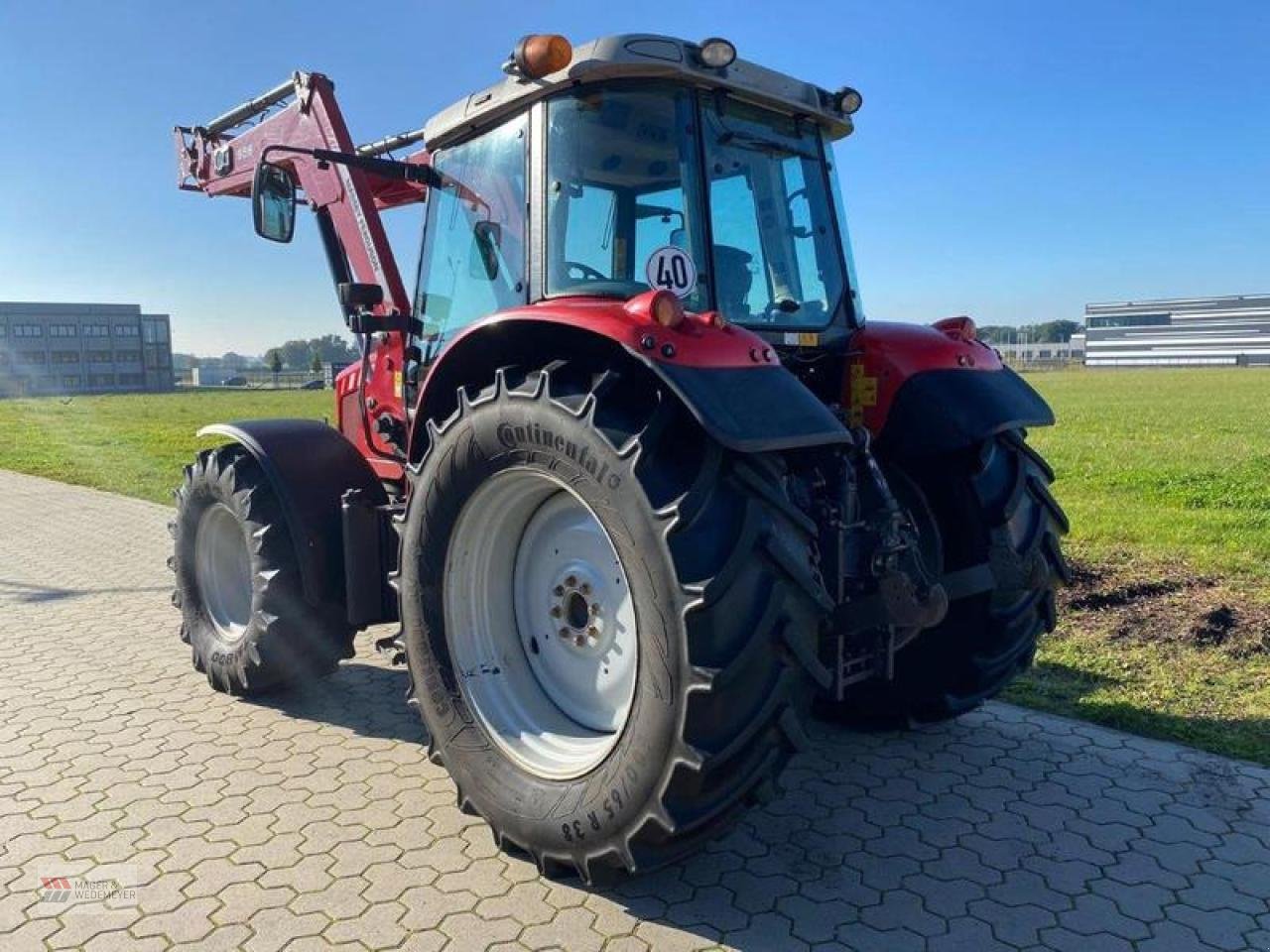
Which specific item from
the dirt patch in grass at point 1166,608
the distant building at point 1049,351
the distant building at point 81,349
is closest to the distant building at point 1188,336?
the distant building at point 1049,351

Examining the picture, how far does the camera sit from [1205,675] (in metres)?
4.89

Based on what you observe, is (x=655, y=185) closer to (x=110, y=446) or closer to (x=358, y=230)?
(x=358, y=230)

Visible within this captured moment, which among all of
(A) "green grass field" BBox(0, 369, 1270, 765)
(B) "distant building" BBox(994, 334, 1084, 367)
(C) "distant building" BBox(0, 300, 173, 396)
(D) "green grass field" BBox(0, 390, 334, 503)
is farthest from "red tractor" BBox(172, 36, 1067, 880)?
(B) "distant building" BBox(994, 334, 1084, 367)

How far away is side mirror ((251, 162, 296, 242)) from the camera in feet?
14.8

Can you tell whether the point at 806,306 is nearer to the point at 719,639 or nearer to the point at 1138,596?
the point at 719,639

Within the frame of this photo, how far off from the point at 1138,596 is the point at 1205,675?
1.38 metres

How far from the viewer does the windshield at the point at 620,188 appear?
3.45 metres

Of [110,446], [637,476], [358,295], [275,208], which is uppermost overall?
[275,208]

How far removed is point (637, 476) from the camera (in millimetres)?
2707

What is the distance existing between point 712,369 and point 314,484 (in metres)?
2.44

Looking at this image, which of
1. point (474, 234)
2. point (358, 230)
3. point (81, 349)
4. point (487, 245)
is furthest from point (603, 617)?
point (81, 349)

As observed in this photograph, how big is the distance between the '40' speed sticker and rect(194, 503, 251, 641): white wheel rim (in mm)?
2979

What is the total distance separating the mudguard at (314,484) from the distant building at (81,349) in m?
79.6

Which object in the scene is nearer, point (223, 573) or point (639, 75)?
point (639, 75)
